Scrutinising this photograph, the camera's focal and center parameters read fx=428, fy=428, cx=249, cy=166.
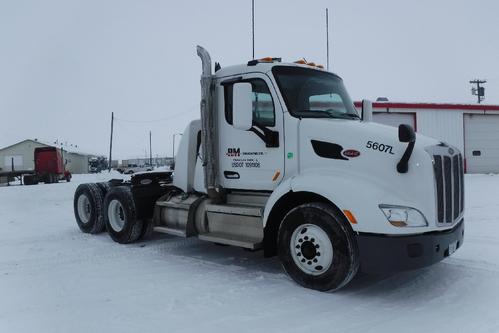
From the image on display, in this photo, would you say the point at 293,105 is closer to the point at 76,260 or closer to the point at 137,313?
the point at 137,313

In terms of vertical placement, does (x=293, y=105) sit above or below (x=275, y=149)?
above

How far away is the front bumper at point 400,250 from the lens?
4.43m

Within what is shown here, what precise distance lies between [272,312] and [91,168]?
2759 inches

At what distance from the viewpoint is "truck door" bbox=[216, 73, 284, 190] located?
5.58 meters

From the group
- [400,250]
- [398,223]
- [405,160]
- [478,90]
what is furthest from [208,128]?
[478,90]

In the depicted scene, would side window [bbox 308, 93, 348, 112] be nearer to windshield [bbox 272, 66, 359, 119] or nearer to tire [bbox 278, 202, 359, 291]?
windshield [bbox 272, 66, 359, 119]

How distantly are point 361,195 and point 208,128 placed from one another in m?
2.62

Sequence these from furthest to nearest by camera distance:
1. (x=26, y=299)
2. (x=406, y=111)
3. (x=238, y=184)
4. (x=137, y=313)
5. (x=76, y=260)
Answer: (x=406, y=111)
(x=76, y=260)
(x=238, y=184)
(x=26, y=299)
(x=137, y=313)

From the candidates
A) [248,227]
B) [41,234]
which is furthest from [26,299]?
[41,234]

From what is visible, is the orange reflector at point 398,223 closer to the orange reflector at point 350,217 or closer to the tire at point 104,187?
the orange reflector at point 350,217

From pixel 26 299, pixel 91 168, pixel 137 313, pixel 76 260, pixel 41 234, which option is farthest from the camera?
pixel 91 168

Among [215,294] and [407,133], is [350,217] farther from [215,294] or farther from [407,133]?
[215,294]

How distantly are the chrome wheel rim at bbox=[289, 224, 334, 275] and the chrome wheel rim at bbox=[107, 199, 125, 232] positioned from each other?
4171mm

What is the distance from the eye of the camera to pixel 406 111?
2236cm
